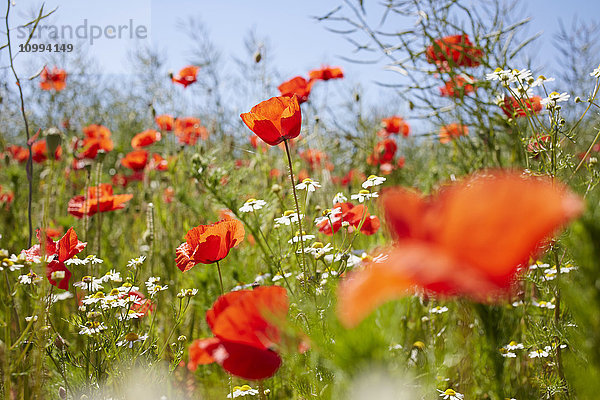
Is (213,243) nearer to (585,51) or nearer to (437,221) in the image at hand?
(437,221)

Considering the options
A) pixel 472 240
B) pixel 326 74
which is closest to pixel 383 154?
pixel 326 74

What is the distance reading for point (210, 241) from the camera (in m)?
0.87

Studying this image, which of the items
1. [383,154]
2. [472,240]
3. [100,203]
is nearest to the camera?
[472,240]

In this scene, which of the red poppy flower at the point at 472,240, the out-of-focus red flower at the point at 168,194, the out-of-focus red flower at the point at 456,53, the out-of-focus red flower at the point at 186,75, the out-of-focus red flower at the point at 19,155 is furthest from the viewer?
the out-of-focus red flower at the point at 19,155

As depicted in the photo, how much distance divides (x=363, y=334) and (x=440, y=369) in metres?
0.62

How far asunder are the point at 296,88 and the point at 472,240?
4.01 ft

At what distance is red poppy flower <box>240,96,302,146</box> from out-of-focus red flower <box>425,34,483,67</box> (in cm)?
93

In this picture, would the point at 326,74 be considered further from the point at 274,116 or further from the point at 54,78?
the point at 54,78

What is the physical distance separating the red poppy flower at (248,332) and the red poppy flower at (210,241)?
1.03 ft

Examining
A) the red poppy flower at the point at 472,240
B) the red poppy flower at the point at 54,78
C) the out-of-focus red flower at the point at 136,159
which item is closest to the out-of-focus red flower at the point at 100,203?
the out-of-focus red flower at the point at 136,159

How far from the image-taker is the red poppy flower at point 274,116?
859mm

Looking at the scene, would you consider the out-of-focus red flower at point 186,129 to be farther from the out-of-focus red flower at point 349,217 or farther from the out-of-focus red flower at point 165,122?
the out-of-focus red flower at point 349,217

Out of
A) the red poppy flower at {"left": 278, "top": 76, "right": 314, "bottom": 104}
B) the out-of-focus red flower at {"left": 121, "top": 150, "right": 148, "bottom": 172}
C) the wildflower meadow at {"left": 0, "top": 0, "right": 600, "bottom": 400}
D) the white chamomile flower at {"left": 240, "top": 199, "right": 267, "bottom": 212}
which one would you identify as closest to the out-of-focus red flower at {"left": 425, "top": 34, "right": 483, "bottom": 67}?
the wildflower meadow at {"left": 0, "top": 0, "right": 600, "bottom": 400}

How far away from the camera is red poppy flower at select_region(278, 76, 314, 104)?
1454 mm
